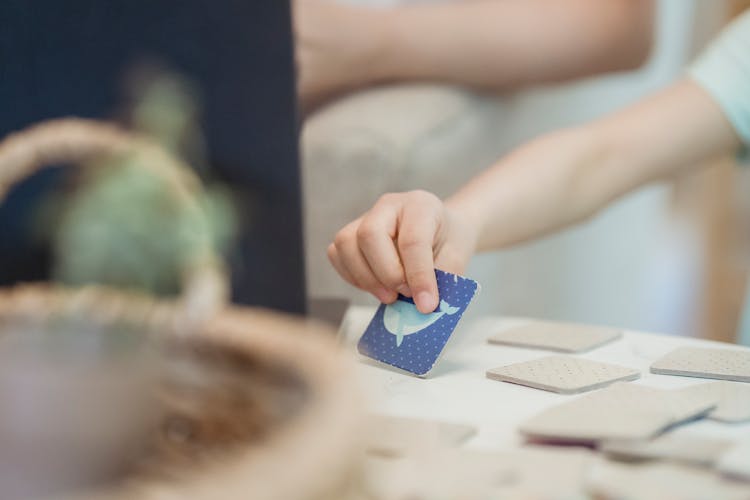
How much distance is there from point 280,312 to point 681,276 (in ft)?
7.50

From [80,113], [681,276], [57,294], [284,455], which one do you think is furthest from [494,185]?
[681,276]

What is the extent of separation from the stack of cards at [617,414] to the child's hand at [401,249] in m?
0.15

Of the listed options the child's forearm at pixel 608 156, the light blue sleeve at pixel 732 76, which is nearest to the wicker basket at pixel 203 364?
the child's forearm at pixel 608 156

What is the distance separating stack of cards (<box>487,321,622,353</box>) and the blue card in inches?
3.7

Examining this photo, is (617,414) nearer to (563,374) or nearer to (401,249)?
(563,374)

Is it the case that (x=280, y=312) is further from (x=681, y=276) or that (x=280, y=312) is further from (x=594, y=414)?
(x=681, y=276)

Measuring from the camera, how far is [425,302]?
26.5 inches

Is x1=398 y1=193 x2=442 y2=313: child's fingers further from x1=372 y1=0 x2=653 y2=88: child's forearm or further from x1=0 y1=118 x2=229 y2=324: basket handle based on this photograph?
x1=372 y1=0 x2=653 y2=88: child's forearm

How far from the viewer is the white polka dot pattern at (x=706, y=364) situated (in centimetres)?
65

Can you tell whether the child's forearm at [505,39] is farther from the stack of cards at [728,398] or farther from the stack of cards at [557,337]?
the stack of cards at [728,398]

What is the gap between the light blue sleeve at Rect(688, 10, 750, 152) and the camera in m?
1.03

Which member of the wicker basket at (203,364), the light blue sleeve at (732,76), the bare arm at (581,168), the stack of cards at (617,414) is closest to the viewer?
the wicker basket at (203,364)

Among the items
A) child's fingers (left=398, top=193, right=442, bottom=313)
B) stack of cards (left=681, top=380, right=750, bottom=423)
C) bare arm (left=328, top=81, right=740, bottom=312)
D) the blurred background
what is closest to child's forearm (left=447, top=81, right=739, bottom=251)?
bare arm (left=328, top=81, right=740, bottom=312)

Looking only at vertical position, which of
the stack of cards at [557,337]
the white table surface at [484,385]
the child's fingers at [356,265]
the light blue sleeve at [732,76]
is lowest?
A: the white table surface at [484,385]
